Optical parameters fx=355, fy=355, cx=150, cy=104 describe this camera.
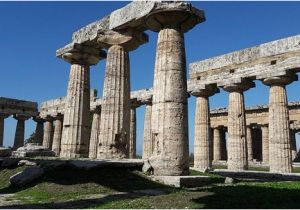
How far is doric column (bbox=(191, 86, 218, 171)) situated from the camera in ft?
86.9

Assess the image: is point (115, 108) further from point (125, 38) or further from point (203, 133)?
point (203, 133)

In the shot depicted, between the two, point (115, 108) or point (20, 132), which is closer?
point (115, 108)

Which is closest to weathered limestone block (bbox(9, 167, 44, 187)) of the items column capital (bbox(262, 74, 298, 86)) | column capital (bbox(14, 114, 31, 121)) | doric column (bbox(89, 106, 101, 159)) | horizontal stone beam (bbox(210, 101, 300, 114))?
column capital (bbox(262, 74, 298, 86))

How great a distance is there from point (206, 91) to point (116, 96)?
11.6 m

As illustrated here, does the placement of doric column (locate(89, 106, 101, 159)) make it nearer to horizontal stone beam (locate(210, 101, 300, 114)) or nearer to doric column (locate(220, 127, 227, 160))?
horizontal stone beam (locate(210, 101, 300, 114))

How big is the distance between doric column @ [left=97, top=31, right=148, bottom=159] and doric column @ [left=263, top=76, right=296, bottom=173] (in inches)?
393

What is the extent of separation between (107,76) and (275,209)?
12.0m

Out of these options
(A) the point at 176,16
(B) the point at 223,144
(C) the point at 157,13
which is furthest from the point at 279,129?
(B) the point at 223,144

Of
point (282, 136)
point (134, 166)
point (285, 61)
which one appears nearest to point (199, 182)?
point (134, 166)

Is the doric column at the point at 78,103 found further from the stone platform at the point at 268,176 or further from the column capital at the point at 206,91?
the column capital at the point at 206,91

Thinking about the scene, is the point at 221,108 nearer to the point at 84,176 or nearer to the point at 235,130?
the point at 235,130

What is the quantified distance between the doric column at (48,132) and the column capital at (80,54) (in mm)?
24695

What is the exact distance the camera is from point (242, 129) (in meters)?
25.0

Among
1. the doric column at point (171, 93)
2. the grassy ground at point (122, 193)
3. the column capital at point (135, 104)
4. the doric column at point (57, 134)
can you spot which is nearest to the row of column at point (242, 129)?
the column capital at point (135, 104)
